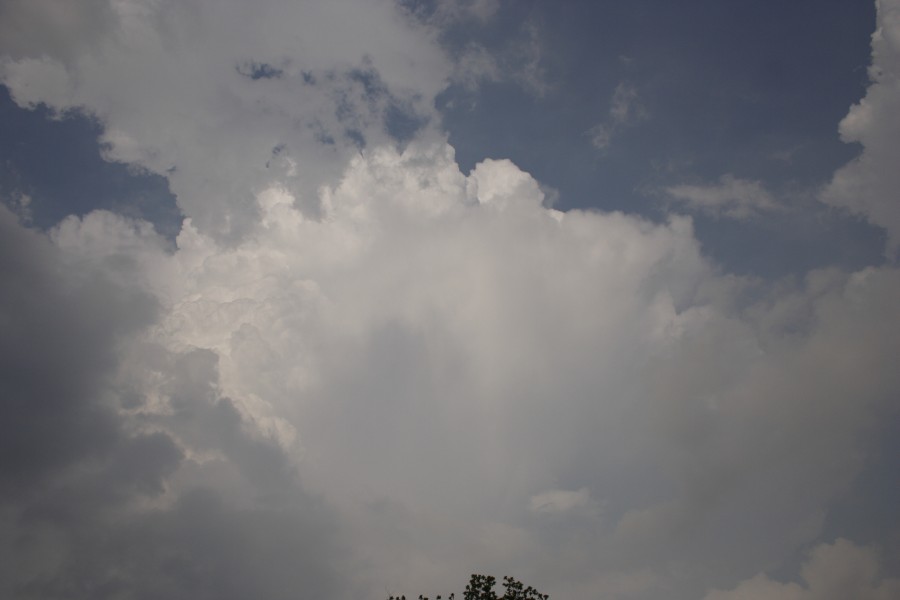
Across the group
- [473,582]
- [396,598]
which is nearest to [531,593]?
[473,582]

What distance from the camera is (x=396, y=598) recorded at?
61594 mm

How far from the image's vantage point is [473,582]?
204ft

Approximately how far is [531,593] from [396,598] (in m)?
15.7

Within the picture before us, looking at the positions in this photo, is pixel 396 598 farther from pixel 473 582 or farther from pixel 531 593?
pixel 531 593

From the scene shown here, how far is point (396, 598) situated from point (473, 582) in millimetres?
9105

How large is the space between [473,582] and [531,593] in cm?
684

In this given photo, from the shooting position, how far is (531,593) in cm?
6181
